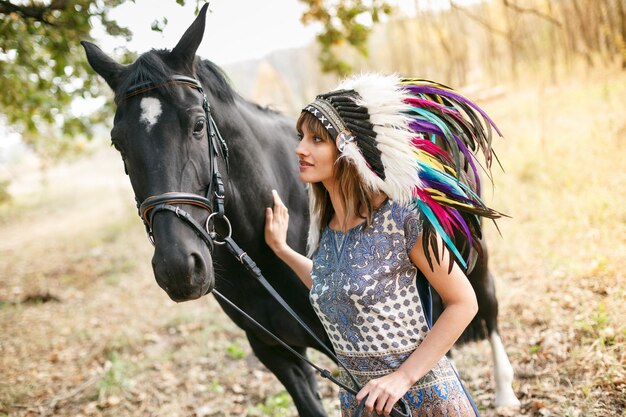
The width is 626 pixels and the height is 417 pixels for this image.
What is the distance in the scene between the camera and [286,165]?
2.67m

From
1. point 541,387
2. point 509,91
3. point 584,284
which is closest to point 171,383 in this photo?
point 541,387

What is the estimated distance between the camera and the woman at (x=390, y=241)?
148cm

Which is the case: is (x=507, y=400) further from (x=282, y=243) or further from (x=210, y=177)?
(x=210, y=177)

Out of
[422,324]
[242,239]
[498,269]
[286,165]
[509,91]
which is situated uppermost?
[509,91]

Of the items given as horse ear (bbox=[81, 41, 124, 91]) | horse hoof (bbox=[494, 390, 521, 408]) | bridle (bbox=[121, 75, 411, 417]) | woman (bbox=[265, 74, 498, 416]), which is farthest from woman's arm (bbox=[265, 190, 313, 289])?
A: horse hoof (bbox=[494, 390, 521, 408])

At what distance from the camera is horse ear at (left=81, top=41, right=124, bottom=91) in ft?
6.95

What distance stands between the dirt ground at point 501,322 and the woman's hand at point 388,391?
1.50m

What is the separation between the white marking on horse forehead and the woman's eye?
0.15 metres

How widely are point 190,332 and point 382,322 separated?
424 centimetres

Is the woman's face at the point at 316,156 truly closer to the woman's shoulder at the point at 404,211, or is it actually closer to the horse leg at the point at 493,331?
the woman's shoulder at the point at 404,211

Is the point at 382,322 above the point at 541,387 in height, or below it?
above

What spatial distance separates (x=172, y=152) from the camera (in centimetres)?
178

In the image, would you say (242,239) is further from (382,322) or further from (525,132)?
(525,132)

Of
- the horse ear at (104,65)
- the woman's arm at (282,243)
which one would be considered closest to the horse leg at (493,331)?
the woman's arm at (282,243)
